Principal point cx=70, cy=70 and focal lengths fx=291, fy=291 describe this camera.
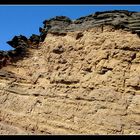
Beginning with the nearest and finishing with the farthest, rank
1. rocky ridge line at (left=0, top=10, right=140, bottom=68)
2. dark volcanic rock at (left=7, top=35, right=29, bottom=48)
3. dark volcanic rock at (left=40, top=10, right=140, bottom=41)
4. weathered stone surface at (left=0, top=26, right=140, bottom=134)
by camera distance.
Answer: weathered stone surface at (left=0, top=26, right=140, bottom=134) < dark volcanic rock at (left=40, top=10, right=140, bottom=41) < rocky ridge line at (left=0, top=10, right=140, bottom=68) < dark volcanic rock at (left=7, top=35, right=29, bottom=48)

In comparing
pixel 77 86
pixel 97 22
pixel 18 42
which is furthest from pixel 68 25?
pixel 77 86

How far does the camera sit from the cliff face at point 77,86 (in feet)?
41.9

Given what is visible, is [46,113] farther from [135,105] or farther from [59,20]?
[59,20]

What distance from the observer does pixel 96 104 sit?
13.2 metres

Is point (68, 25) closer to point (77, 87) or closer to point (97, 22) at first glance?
point (97, 22)

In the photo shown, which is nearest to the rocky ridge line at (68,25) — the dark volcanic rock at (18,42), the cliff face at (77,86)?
the dark volcanic rock at (18,42)

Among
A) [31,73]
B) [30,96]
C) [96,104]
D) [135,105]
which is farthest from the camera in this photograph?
[31,73]

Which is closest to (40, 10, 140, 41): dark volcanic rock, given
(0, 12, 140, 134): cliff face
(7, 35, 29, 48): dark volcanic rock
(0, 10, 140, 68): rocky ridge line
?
(0, 10, 140, 68): rocky ridge line

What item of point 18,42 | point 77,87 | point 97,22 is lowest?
point 77,87

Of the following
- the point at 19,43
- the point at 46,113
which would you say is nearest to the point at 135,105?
the point at 46,113

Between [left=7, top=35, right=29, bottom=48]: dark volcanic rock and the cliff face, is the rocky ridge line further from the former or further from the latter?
the cliff face

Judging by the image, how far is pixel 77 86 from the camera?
14.6 m

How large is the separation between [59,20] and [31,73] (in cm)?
390

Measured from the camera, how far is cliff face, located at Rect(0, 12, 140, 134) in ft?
41.9
